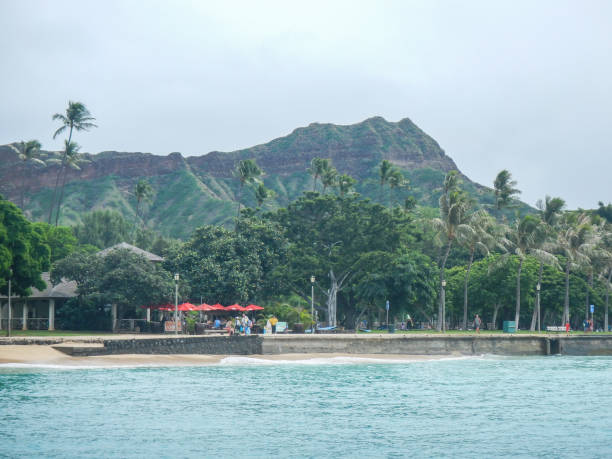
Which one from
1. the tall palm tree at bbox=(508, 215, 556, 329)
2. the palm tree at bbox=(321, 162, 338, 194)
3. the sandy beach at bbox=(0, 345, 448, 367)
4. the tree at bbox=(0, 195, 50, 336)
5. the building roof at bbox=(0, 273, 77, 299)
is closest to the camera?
the sandy beach at bbox=(0, 345, 448, 367)

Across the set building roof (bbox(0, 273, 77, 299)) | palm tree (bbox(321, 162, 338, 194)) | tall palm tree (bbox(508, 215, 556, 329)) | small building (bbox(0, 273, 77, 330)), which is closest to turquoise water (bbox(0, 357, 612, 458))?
building roof (bbox(0, 273, 77, 299))

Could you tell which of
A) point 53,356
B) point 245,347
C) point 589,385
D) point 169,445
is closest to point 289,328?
point 245,347

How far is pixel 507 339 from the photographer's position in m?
53.3

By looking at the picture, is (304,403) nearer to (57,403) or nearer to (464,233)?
(57,403)

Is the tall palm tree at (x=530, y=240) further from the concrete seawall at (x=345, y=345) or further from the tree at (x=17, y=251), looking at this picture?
the tree at (x=17, y=251)

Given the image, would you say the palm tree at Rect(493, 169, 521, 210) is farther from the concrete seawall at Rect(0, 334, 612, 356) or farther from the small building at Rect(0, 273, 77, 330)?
the small building at Rect(0, 273, 77, 330)

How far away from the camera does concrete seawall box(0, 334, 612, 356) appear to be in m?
38.4

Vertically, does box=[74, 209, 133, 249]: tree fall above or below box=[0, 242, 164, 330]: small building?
above

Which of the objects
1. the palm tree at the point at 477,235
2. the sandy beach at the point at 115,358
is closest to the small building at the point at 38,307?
the sandy beach at the point at 115,358

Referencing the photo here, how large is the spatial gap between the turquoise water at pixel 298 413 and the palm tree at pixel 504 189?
144 ft

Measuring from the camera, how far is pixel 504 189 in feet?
263

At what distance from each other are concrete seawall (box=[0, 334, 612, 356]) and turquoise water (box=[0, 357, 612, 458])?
9.68 ft

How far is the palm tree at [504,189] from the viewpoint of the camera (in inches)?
Result: 3155

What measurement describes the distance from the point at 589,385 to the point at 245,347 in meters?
19.9
